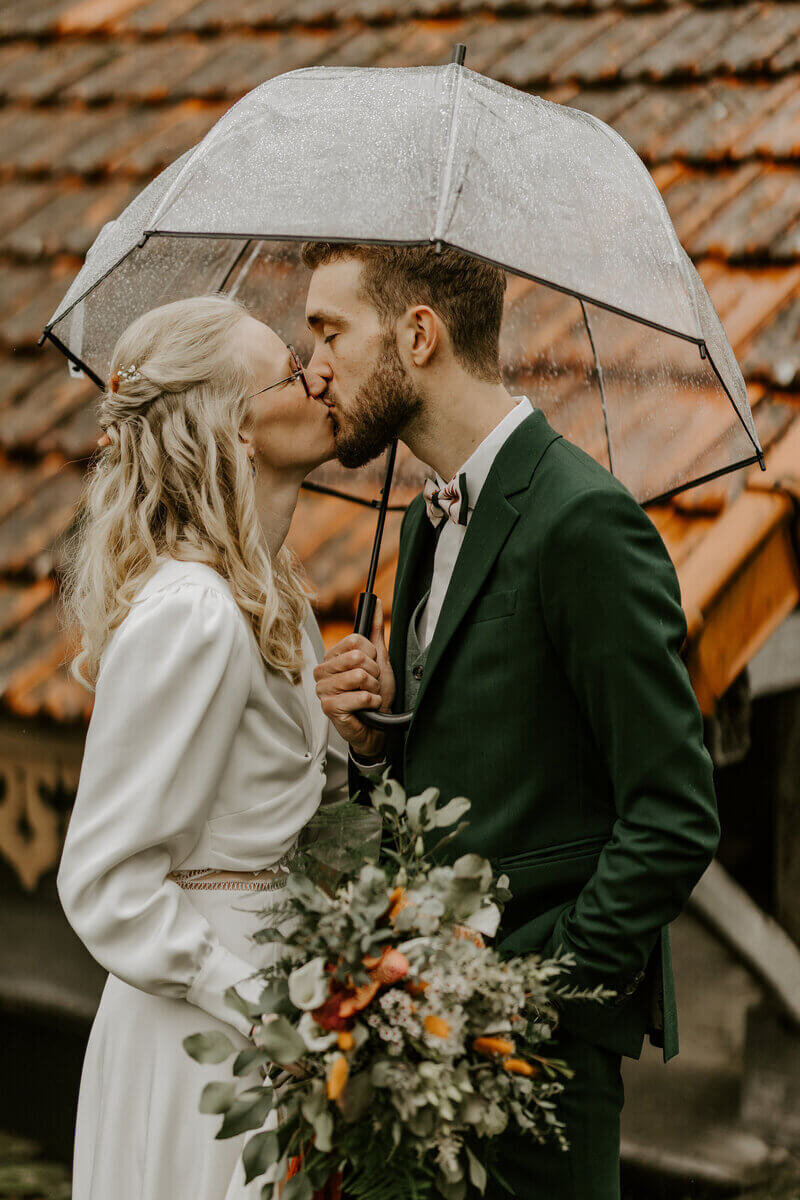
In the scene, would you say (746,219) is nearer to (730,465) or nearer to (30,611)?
(730,465)

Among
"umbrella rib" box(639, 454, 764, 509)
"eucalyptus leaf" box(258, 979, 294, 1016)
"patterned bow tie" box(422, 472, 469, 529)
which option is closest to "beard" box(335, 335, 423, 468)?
"patterned bow tie" box(422, 472, 469, 529)

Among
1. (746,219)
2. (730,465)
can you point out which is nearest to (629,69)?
(746,219)

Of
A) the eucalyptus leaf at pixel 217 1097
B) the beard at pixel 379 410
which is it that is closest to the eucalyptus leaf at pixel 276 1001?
the eucalyptus leaf at pixel 217 1097

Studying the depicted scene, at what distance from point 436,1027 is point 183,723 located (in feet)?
2.10

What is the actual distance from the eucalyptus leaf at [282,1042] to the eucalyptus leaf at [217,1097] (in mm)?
102

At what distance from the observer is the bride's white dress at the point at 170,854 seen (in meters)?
1.76

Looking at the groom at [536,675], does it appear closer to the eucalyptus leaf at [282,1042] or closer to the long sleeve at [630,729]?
the long sleeve at [630,729]

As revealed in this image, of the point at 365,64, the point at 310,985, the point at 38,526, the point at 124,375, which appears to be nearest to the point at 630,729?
the point at 310,985

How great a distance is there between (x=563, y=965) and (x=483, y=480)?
828mm

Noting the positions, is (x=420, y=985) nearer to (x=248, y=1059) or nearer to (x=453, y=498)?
(x=248, y=1059)

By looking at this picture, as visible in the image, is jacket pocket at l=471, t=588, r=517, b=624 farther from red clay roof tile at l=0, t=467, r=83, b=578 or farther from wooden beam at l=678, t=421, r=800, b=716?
red clay roof tile at l=0, t=467, r=83, b=578

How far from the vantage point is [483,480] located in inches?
79.8

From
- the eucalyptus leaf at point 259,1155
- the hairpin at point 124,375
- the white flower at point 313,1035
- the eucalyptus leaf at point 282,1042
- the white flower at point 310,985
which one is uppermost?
the hairpin at point 124,375

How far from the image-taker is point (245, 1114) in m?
1.46
